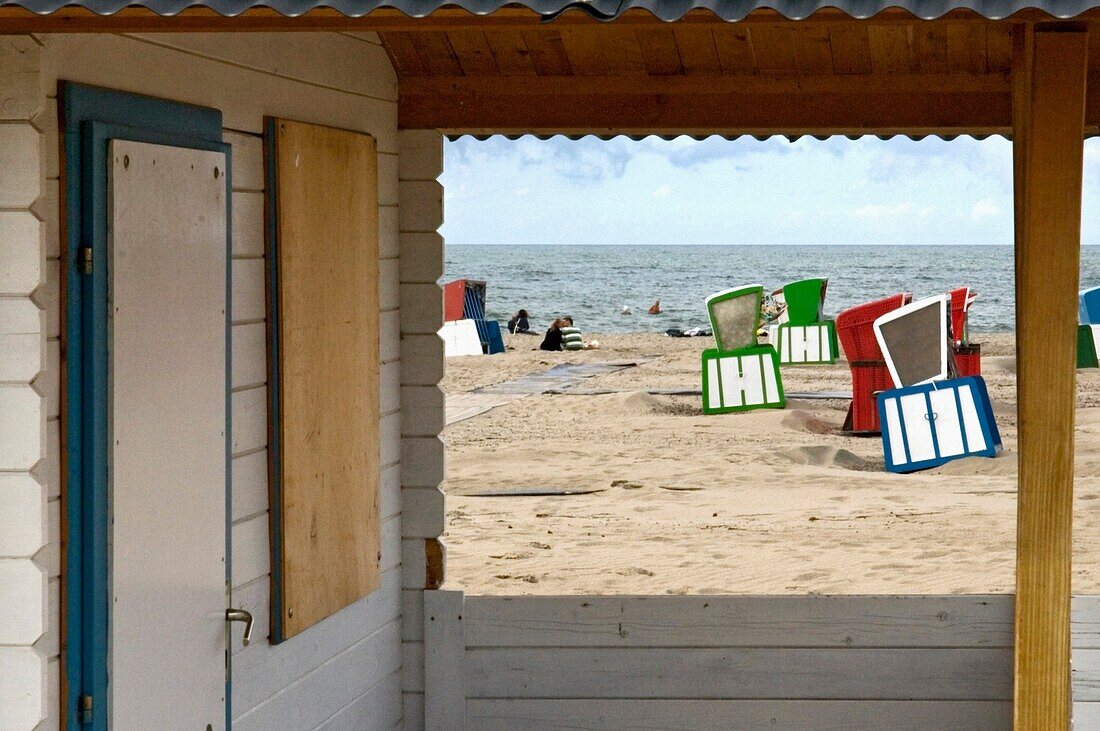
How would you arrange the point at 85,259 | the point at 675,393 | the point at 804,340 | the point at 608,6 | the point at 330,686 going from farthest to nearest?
the point at 804,340 < the point at 675,393 < the point at 330,686 < the point at 85,259 < the point at 608,6

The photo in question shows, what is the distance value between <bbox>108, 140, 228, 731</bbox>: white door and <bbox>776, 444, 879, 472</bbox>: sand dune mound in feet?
A: 30.9

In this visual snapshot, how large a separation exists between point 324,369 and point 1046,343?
2.26 meters

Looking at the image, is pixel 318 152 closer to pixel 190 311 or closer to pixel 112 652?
pixel 190 311

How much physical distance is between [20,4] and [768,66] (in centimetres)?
321

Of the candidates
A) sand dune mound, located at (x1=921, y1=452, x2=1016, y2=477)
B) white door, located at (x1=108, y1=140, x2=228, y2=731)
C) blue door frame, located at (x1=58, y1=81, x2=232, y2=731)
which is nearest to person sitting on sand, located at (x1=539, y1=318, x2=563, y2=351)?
sand dune mound, located at (x1=921, y1=452, x2=1016, y2=477)

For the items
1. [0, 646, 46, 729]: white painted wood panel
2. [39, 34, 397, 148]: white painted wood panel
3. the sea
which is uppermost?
the sea

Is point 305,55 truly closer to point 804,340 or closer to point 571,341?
point 804,340

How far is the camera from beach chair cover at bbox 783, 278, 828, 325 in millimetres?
22406

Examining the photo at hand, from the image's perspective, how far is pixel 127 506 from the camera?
134 inches

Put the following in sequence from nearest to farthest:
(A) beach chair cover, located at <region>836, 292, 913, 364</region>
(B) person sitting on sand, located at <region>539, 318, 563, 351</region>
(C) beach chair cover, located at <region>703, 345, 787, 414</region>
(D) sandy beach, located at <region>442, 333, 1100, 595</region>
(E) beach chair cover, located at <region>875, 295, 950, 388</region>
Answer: (D) sandy beach, located at <region>442, 333, 1100, 595</region> < (E) beach chair cover, located at <region>875, 295, 950, 388</region> < (A) beach chair cover, located at <region>836, 292, 913, 364</region> < (C) beach chair cover, located at <region>703, 345, 787, 414</region> < (B) person sitting on sand, located at <region>539, 318, 563, 351</region>

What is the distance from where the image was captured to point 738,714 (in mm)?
5426

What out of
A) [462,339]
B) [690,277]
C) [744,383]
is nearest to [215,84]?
[744,383]

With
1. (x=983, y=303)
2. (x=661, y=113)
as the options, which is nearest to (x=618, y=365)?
(x=661, y=113)

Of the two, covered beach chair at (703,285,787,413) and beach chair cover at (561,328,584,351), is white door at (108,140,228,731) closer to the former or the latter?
covered beach chair at (703,285,787,413)
